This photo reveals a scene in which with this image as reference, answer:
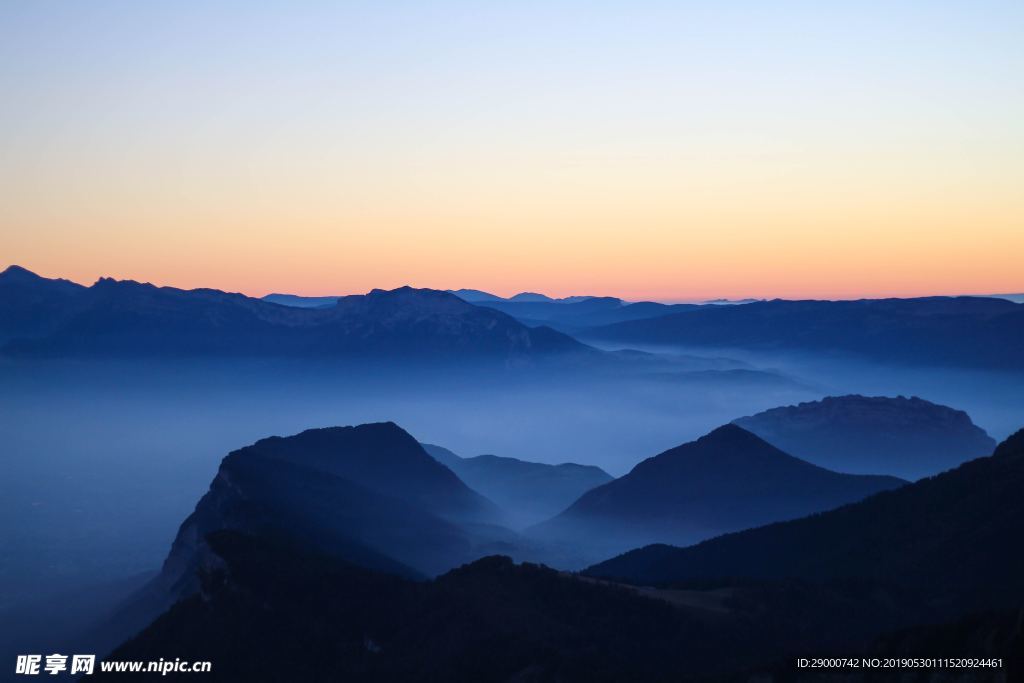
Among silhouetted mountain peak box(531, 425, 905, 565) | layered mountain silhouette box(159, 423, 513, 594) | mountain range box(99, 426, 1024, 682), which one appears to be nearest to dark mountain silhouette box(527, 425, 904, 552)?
silhouetted mountain peak box(531, 425, 905, 565)

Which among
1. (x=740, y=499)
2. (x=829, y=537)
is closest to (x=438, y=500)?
(x=740, y=499)

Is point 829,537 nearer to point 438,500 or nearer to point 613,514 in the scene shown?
point 613,514

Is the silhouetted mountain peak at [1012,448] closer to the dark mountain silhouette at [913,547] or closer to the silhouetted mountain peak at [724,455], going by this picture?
the dark mountain silhouette at [913,547]

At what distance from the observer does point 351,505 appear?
423 ft

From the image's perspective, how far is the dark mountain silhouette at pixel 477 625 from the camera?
197 ft

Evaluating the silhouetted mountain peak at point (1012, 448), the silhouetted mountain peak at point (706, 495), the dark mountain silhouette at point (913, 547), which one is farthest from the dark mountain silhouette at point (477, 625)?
the silhouetted mountain peak at point (706, 495)

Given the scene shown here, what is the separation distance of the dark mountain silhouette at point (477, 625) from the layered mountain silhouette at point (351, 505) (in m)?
19.1

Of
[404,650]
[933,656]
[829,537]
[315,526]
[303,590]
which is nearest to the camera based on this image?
[933,656]

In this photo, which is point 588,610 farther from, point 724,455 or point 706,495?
point 724,455

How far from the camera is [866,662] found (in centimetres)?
4584

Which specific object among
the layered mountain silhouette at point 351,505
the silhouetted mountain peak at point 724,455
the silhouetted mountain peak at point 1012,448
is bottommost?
the layered mountain silhouette at point 351,505

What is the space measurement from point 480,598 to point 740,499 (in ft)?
282

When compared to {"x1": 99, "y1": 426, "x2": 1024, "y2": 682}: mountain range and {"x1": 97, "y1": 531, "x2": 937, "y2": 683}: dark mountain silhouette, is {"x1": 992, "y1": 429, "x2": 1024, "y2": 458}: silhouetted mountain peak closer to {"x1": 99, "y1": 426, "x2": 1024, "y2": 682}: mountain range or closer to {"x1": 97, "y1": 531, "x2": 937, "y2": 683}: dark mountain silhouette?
{"x1": 99, "y1": 426, "x2": 1024, "y2": 682}: mountain range

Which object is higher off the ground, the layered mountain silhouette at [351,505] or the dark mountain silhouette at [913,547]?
the dark mountain silhouette at [913,547]
